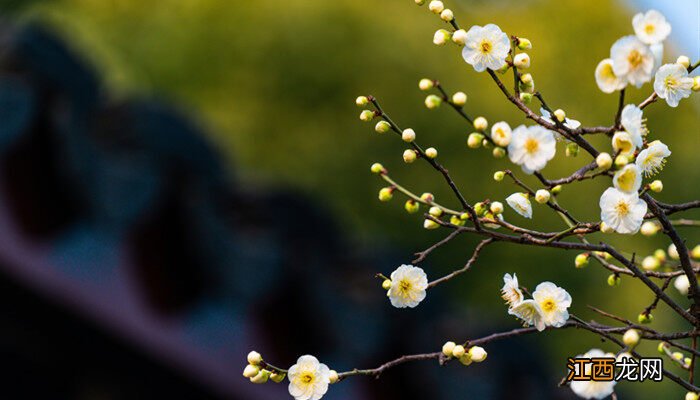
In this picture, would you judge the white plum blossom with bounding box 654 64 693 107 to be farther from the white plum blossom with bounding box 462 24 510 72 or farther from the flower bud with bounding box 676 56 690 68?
the white plum blossom with bounding box 462 24 510 72

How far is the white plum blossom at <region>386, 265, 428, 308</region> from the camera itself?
39.2 inches

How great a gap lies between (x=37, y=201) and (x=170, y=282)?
0.48 meters

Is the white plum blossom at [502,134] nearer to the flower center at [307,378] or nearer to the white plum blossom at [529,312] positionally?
the white plum blossom at [529,312]

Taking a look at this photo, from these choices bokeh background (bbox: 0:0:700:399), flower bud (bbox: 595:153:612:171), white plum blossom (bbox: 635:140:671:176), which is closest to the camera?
flower bud (bbox: 595:153:612:171)

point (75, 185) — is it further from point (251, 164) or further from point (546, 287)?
point (251, 164)

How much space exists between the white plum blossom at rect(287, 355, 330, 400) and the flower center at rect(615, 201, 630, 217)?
1.19 feet

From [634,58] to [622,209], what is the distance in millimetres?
155

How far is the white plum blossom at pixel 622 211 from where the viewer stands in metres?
0.90

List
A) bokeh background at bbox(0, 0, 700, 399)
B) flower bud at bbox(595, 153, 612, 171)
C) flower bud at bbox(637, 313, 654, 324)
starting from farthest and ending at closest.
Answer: bokeh background at bbox(0, 0, 700, 399)
flower bud at bbox(637, 313, 654, 324)
flower bud at bbox(595, 153, 612, 171)

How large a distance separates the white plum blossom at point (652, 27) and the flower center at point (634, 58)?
0.05ft

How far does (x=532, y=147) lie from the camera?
35.1 inches

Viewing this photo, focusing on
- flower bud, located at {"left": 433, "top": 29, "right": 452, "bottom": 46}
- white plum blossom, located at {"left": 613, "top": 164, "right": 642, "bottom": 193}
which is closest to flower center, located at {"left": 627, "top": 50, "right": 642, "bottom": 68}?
white plum blossom, located at {"left": 613, "top": 164, "right": 642, "bottom": 193}

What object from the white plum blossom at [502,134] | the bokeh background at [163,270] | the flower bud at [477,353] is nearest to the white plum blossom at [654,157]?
the white plum blossom at [502,134]

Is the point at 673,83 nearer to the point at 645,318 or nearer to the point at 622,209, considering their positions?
the point at 622,209
